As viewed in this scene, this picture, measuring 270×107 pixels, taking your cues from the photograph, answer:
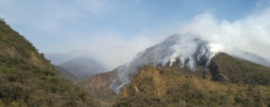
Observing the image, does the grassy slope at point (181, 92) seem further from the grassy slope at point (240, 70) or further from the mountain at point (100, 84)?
the mountain at point (100, 84)

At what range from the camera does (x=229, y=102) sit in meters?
32.2

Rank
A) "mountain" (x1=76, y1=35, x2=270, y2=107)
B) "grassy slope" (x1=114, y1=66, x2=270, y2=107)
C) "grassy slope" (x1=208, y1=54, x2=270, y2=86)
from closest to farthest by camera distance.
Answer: "grassy slope" (x1=114, y1=66, x2=270, y2=107) → "mountain" (x1=76, y1=35, x2=270, y2=107) → "grassy slope" (x1=208, y1=54, x2=270, y2=86)

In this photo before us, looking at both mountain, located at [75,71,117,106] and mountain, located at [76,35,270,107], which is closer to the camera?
mountain, located at [76,35,270,107]

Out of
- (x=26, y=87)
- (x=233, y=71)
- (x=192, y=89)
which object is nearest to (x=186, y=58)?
(x=233, y=71)

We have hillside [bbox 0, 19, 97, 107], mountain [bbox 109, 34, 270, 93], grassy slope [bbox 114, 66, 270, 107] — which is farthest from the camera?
mountain [bbox 109, 34, 270, 93]

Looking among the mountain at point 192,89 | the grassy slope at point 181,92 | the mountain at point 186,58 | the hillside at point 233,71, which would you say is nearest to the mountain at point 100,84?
the mountain at point 186,58

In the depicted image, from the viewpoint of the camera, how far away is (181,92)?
100ft

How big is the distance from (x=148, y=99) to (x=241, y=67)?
174ft

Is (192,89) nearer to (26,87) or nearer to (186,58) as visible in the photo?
(26,87)

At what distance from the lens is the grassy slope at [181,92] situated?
2707cm

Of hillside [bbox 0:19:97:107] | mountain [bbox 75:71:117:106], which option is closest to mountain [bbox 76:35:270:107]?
hillside [bbox 0:19:97:107]

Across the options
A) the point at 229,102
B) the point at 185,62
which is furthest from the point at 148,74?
the point at 185,62

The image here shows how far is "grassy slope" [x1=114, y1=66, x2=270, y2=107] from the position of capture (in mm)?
27072

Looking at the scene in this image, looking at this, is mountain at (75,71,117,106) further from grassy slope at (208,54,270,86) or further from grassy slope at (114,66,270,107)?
grassy slope at (114,66,270,107)
